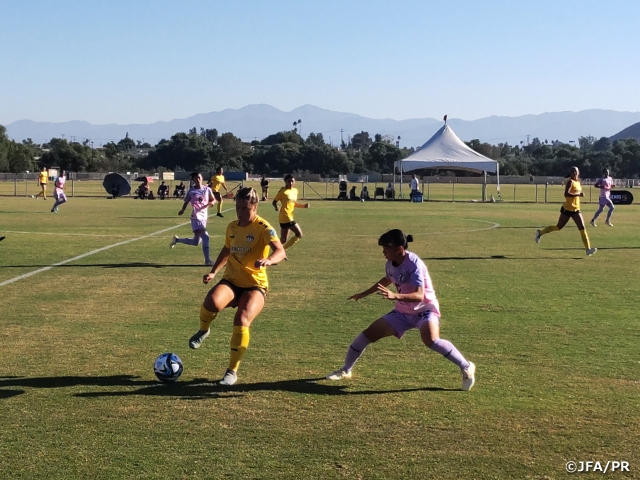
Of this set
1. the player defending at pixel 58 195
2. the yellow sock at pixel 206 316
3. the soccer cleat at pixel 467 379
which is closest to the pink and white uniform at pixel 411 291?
the soccer cleat at pixel 467 379

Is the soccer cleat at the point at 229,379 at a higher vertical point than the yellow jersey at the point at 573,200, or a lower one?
lower

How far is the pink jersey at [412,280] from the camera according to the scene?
24.6 ft

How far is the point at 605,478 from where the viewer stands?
18.5 ft

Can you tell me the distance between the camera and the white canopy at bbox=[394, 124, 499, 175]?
53.8m

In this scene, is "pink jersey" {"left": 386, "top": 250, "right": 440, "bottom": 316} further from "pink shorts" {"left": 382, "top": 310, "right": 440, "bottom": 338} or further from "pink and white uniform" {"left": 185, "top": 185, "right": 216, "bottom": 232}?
"pink and white uniform" {"left": 185, "top": 185, "right": 216, "bottom": 232}

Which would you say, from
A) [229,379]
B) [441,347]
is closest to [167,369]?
[229,379]

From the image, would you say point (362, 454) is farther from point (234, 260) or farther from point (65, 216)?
point (65, 216)

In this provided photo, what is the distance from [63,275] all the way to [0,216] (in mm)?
20475

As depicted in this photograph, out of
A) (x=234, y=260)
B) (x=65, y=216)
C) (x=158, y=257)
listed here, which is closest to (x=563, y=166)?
(x=65, y=216)

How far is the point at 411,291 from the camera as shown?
24.6 feet

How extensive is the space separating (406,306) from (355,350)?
2.27 feet

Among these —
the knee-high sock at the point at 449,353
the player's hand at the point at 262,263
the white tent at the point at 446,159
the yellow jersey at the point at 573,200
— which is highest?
the white tent at the point at 446,159

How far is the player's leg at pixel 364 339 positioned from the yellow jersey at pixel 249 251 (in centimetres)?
110

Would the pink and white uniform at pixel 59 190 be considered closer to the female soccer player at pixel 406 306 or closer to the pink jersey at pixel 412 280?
the female soccer player at pixel 406 306
